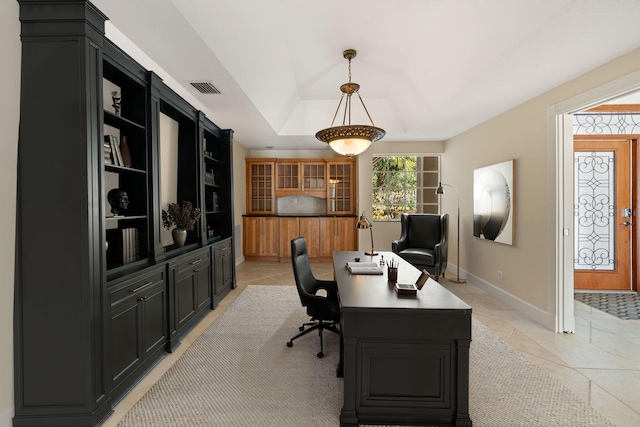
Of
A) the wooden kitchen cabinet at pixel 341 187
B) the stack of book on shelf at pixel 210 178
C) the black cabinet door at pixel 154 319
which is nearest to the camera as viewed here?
the black cabinet door at pixel 154 319

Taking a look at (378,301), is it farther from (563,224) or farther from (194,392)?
(563,224)

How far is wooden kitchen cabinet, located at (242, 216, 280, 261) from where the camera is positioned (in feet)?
21.9

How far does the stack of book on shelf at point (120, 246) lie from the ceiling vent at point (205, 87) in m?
1.67

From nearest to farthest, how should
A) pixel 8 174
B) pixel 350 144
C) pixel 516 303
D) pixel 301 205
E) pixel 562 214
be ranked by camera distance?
pixel 8 174
pixel 350 144
pixel 562 214
pixel 516 303
pixel 301 205

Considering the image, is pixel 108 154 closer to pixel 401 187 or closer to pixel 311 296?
pixel 311 296

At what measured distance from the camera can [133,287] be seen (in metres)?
2.20

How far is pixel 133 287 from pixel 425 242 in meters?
4.50

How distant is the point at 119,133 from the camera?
2621mm

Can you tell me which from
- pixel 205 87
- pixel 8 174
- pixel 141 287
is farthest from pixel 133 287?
pixel 205 87

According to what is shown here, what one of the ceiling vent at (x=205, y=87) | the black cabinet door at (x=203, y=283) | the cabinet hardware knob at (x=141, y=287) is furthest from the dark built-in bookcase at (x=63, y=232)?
the black cabinet door at (x=203, y=283)

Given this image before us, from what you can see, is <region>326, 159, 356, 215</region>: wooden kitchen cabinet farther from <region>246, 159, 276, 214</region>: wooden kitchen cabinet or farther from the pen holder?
the pen holder

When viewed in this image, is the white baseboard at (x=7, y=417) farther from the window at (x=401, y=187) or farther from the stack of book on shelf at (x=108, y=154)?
the window at (x=401, y=187)

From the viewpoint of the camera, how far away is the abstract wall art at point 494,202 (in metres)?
3.89

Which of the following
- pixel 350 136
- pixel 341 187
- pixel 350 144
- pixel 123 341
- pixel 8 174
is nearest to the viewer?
pixel 8 174
